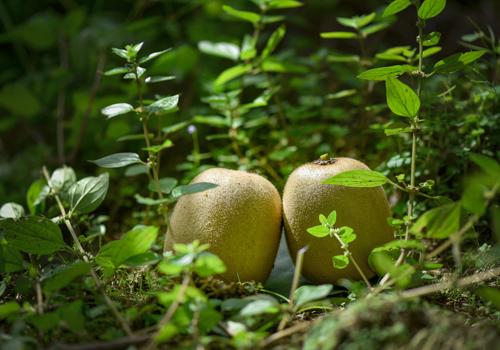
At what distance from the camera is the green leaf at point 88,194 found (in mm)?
1186

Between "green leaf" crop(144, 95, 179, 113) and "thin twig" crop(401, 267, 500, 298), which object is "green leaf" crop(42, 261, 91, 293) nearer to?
"green leaf" crop(144, 95, 179, 113)

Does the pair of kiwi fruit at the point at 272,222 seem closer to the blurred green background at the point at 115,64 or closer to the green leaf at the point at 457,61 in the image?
the green leaf at the point at 457,61

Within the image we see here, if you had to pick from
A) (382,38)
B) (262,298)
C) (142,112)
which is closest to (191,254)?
(262,298)

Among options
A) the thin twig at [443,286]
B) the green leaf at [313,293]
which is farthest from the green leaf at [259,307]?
the thin twig at [443,286]

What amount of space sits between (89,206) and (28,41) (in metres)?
1.41

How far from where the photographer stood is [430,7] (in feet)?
3.27

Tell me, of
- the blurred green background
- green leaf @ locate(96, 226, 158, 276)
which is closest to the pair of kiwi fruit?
green leaf @ locate(96, 226, 158, 276)

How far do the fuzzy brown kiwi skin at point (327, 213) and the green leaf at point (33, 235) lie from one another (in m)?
0.45

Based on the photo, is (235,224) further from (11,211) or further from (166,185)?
(11,211)

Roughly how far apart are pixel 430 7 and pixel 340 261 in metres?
0.49

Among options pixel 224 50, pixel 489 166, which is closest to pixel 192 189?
pixel 489 166

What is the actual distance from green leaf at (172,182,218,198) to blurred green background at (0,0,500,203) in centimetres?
66

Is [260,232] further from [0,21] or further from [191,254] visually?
[0,21]

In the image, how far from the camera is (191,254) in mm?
807
